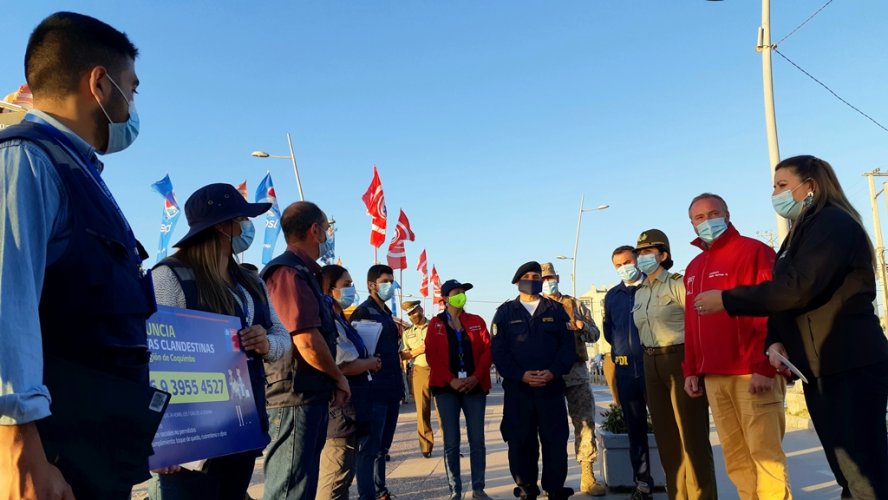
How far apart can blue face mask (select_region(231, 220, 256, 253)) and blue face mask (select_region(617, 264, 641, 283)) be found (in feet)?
15.4

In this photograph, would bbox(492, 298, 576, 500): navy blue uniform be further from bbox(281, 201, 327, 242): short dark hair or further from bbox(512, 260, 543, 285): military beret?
bbox(281, 201, 327, 242): short dark hair

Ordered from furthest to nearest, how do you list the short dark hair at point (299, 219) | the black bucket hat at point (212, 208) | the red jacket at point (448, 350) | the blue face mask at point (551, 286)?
the blue face mask at point (551, 286)
the red jacket at point (448, 350)
the short dark hair at point (299, 219)
the black bucket hat at point (212, 208)

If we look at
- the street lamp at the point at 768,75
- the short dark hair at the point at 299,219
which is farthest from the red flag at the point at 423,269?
the short dark hair at the point at 299,219

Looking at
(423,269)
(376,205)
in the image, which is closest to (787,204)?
(376,205)

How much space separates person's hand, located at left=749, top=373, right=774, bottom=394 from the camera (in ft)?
13.0

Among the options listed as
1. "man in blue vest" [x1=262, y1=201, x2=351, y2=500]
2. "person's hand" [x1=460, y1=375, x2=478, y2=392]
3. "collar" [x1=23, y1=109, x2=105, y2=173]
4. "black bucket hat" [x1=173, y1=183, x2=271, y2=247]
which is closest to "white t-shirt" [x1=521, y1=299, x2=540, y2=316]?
"person's hand" [x1=460, y1=375, x2=478, y2=392]

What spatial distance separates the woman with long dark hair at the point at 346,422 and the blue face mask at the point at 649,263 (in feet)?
8.15

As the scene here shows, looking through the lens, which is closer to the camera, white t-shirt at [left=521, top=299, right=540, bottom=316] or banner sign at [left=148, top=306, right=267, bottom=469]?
banner sign at [left=148, top=306, right=267, bottom=469]

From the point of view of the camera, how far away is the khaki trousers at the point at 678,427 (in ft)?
15.9

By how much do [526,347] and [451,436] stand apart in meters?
1.13

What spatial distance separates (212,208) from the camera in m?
3.12

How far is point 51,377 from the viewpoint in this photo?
154 centimetres

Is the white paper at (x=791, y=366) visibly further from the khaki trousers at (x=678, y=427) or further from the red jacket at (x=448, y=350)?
the red jacket at (x=448, y=350)

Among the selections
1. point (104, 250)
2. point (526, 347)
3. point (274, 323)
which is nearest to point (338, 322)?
point (274, 323)
